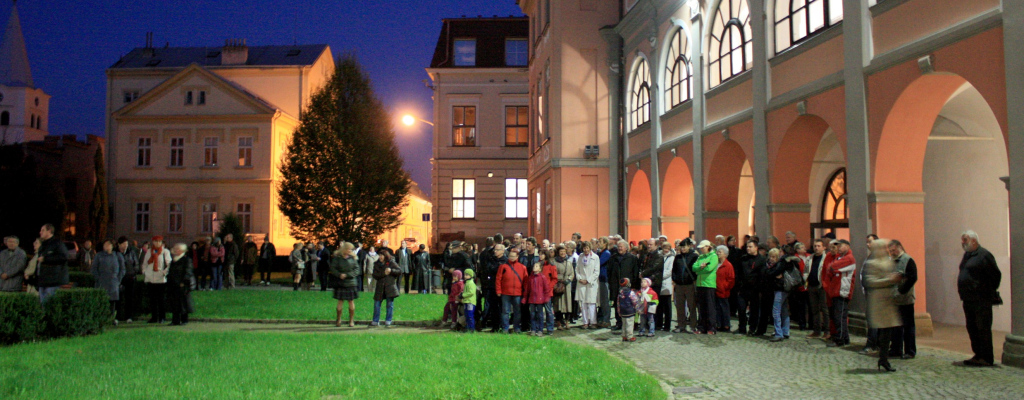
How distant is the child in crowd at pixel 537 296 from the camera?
13.1 metres

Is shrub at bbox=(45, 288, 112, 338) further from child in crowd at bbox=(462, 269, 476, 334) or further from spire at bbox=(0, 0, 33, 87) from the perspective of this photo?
spire at bbox=(0, 0, 33, 87)

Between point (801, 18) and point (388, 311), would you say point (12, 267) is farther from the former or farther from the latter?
point (801, 18)

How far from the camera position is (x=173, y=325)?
575 inches

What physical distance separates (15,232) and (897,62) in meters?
45.4

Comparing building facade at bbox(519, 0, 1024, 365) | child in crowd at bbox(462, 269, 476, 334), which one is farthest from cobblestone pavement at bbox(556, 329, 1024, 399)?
child in crowd at bbox(462, 269, 476, 334)

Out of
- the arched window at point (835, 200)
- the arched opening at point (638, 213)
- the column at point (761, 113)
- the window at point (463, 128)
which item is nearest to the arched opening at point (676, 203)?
the arched opening at point (638, 213)

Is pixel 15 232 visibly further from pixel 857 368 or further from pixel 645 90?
pixel 857 368

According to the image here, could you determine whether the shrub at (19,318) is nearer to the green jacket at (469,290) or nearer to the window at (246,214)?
the green jacket at (469,290)

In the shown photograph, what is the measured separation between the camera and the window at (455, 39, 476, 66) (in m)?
40.5

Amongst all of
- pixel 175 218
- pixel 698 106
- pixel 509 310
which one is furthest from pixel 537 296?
pixel 175 218

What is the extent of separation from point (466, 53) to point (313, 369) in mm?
33468

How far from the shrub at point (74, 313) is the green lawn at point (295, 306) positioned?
3.45m

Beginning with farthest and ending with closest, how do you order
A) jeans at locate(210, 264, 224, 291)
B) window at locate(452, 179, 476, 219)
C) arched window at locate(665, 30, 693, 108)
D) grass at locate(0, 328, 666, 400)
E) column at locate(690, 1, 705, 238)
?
window at locate(452, 179, 476, 219) < jeans at locate(210, 264, 224, 291) < arched window at locate(665, 30, 693, 108) < column at locate(690, 1, 705, 238) < grass at locate(0, 328, 666, 400)

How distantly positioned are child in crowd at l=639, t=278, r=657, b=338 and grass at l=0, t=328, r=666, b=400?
180 cm
